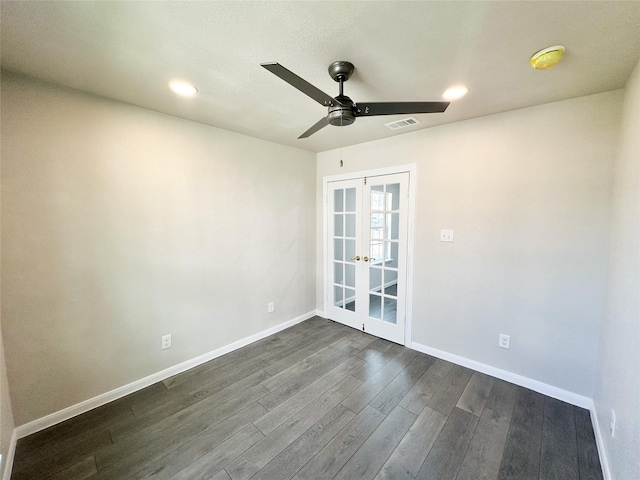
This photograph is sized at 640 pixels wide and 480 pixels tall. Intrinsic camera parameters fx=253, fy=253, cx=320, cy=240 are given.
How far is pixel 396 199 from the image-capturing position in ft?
10.1

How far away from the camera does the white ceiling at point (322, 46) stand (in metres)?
1.18

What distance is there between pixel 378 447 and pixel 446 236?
78.2 inches

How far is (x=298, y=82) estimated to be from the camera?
1.26 m

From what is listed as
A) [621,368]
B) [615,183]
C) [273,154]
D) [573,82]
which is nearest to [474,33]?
[573,82]

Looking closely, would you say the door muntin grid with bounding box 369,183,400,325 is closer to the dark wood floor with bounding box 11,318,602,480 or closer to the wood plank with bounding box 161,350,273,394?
the dark wood floor with bounding box 11,318,602,480

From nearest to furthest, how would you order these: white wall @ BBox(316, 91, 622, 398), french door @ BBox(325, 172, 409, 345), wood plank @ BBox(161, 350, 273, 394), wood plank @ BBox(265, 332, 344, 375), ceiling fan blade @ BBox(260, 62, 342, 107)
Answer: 1. ceiling fan blade @ BBox(260, 62, 342, 107)
2. white wall @ BBox(316, 91, 622, 398)
3. wood plank @ BBox(161, 350, 273, 394)
4. wood plank @ BBox(265, 332, 344, 375)
5. french door @ BBox(325, 172, 409, 345)

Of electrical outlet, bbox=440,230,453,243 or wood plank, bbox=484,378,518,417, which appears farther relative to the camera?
electrical outlet, bbox=440,230,453,243

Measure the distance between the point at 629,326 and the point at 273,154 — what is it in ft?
11.0

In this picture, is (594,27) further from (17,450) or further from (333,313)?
(17,450)

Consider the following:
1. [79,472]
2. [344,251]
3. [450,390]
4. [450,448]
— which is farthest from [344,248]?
[79,472]

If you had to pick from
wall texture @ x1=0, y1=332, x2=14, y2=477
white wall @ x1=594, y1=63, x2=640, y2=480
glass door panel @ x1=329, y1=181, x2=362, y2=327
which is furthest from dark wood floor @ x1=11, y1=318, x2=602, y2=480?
glass door panel @ x1=329, y1=181, x2=362, y2=327

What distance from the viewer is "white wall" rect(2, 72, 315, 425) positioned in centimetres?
177

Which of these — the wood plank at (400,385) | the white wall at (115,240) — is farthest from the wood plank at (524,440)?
the white wall at (115,240)

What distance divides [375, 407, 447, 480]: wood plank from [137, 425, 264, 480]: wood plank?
0.89 meters
